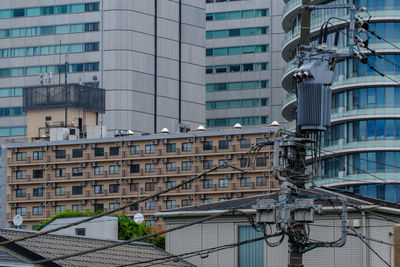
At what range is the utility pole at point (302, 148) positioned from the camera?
150ft

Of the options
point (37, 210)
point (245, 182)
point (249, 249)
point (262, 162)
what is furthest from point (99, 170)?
point (249, 249)

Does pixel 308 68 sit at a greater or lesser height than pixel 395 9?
lesser

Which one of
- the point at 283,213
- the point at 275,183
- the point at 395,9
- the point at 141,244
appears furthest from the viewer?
the point at 275,183

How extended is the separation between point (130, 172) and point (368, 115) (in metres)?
63.4

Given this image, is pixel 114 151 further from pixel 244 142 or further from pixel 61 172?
pixel 244 142

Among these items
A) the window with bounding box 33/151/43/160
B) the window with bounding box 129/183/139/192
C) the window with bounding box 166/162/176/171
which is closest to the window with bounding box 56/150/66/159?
the window with bounding box 33/151/43/160

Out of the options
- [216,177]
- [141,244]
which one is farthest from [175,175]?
[141,244]

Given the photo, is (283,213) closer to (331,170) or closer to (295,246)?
(295,246)

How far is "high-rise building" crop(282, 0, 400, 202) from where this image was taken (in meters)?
126

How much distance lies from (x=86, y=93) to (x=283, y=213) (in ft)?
483

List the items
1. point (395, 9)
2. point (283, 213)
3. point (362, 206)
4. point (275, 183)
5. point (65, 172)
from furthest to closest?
point (65, 172), point (275, 183), point (395, 9), point (362, 206), point (283, 213)

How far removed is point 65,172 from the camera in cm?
18800

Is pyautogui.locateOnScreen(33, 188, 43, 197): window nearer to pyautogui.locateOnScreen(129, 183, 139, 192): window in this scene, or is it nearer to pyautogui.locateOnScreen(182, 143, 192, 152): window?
pyautogui.locateOnScreen(129, 183, 139, 192): window

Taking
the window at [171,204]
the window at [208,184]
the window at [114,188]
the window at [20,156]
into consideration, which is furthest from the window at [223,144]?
the window at [20,156]
